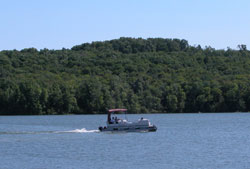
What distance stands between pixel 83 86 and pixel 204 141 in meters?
78.4

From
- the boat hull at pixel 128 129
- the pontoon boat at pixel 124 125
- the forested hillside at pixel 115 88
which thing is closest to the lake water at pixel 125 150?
the boat hull at pixel 128 129

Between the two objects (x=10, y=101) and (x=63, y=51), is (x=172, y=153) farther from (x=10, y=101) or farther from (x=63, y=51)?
(x=63, y=51)

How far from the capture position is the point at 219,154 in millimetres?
43219

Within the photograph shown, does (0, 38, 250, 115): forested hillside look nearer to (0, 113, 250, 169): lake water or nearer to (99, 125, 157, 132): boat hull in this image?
(0, 113, 250, 169): lake water

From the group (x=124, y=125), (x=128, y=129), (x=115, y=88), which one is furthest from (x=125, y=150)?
(x=115, y=88)

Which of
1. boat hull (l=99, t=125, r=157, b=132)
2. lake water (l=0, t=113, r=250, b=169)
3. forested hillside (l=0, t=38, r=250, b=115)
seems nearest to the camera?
lake water (l=0, t=113, r=250, b=169)

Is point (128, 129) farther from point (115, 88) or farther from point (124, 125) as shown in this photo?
point (115, 88)

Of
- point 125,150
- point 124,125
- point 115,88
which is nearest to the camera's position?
point 125,150

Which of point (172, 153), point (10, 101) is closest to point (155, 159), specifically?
point (172, 153)

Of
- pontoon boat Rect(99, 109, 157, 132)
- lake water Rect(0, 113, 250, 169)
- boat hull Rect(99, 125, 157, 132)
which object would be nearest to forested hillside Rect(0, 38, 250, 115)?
lake water Rect(0, 113, 250, 169)

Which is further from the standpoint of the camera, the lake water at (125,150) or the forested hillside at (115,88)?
the forested hillside at (115,88)

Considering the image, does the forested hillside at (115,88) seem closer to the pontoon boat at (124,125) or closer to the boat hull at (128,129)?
the boat hull at (128,129)

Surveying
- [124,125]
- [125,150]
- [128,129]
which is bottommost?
[125,150]

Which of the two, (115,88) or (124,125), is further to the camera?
(115,88)
